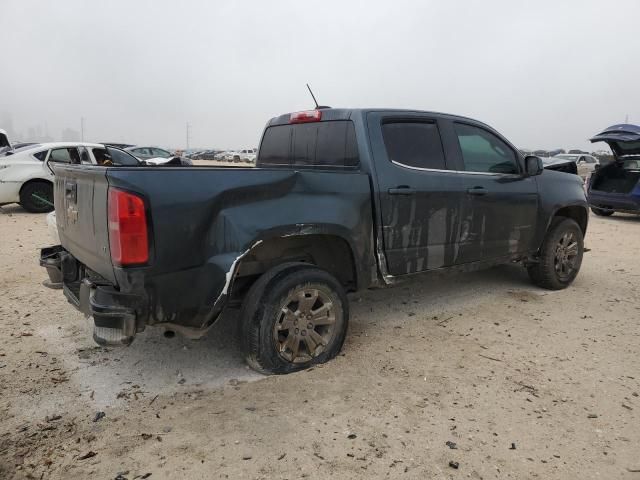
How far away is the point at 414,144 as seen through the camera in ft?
13.0

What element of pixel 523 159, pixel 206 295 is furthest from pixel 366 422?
pixel 523 159

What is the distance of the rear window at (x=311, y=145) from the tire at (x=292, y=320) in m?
1.07

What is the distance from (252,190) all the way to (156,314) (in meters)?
0.94

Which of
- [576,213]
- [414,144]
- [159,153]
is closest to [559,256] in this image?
[576,213]

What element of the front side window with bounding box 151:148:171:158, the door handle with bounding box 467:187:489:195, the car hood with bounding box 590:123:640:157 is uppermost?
the car hood with bounding box 590:123:640:157

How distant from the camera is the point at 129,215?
257 centimetres

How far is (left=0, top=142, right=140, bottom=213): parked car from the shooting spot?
998 cm

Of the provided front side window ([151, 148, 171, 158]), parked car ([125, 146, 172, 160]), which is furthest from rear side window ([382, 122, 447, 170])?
front side window ([151, 148, 171, 158])

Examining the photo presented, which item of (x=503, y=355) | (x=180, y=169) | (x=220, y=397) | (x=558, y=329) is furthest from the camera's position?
(x=558, y=329)

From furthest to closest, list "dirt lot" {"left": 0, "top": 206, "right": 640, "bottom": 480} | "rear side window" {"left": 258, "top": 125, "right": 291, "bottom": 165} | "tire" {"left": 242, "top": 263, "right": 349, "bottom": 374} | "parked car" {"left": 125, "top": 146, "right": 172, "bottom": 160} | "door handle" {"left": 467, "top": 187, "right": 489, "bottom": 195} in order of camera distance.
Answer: "parked car" {"left": 125, "top": 146, "right": 172, "bottom": 160}
"rear side window" {"left": 258, "top": 125, "right": 291, "bottom": 165}
"door handle" {"left": 467, "top": 187, "right": 489, "bottom": 195}
"tire" {"left": 242, "top": 263, "right": 349, "bottom": 374}
"dirt lot" {"left": 0, "top": 206, "right": 640, "bottom": 480}

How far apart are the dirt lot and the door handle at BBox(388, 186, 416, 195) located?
121 cm

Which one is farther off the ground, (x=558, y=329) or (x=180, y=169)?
(x=180, y=169)

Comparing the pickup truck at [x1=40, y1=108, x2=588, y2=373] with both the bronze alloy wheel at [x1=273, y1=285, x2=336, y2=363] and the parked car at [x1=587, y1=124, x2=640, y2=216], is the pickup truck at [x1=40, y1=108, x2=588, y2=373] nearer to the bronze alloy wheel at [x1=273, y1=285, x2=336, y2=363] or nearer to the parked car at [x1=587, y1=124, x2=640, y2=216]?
the bronze alloy wheel at [x1=273, y1=285, x2=336, y2=363]

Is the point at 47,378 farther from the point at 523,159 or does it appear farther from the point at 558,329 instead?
the point at 523,159
